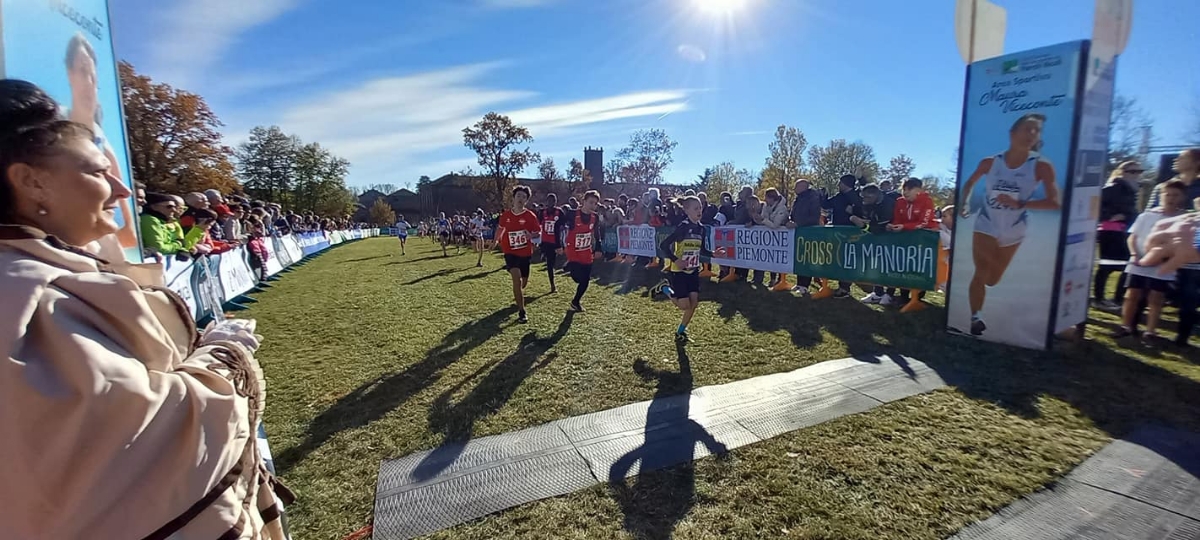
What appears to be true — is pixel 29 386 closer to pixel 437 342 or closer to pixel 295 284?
pixel 437 342

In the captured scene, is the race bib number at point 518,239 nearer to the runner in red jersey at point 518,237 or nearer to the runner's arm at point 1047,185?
the runner in red jersey at point 518,237

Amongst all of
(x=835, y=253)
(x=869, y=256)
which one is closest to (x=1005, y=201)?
(x=869, y=256)

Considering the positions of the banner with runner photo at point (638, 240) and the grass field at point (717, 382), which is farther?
the banner with runner photo at point (638, 240)

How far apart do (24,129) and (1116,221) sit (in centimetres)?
1205

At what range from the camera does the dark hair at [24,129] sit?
1.05 meters

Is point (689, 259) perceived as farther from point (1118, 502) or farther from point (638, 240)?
point (638, 240)

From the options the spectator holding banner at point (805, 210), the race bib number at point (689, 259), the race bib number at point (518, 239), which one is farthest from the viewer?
the spectator holding banner at point (805, 210)

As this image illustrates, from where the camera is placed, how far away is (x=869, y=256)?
867cm

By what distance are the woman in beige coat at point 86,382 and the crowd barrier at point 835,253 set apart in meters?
5.83

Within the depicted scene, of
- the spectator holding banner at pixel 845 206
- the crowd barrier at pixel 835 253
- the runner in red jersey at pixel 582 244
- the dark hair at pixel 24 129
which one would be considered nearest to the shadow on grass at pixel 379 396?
the runner in red jersey at pixel 582 244

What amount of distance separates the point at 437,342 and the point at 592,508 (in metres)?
4.31

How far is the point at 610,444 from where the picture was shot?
3664 mm

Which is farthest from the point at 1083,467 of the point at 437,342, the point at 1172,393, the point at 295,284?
the point at 295,284

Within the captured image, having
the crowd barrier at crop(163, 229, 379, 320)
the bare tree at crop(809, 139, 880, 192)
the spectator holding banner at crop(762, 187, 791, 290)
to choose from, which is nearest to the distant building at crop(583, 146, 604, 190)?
the bare tree at crop(809, 139, 880, 192)
